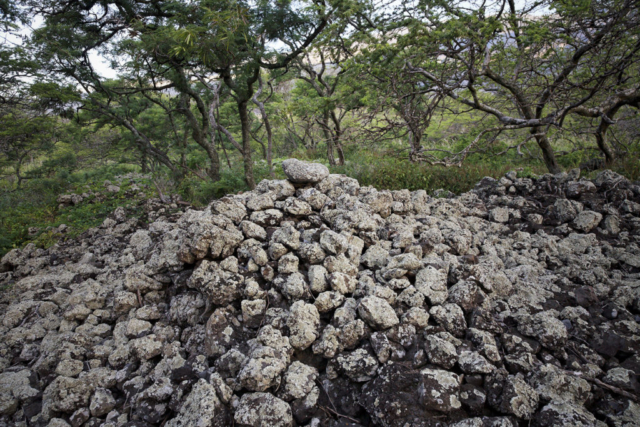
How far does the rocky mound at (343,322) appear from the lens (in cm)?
179

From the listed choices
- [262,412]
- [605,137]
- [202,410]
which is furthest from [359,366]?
[605,137]

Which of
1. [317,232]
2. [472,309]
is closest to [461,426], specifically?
[472,309]

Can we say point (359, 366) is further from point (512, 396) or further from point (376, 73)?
point (376, 73)

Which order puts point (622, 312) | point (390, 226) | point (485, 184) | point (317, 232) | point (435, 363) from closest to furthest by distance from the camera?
point (435, 363) → point (622, 312) → point (317, 232) → point (390, 226) → point (485, 184)

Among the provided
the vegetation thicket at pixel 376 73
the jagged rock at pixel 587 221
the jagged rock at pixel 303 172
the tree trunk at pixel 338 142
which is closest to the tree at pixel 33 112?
the vegetation thicket at pixel 376 73

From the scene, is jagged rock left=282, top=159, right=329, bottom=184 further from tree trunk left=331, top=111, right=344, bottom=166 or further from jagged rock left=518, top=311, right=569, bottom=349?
jagged rock left=518, top=311, right=569, bottom=349

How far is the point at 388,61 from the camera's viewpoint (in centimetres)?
568

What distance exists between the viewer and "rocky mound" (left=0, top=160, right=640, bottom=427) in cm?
179

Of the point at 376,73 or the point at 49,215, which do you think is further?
the point at 49,215

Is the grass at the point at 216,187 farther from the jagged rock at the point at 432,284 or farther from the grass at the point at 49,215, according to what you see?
the jagged rock at the point at 432,284

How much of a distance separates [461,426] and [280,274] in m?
1.50

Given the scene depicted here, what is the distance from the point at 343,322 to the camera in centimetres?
216

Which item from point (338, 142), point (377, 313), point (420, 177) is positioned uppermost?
point (338, 142)

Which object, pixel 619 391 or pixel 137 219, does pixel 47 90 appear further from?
pixel 619 391
